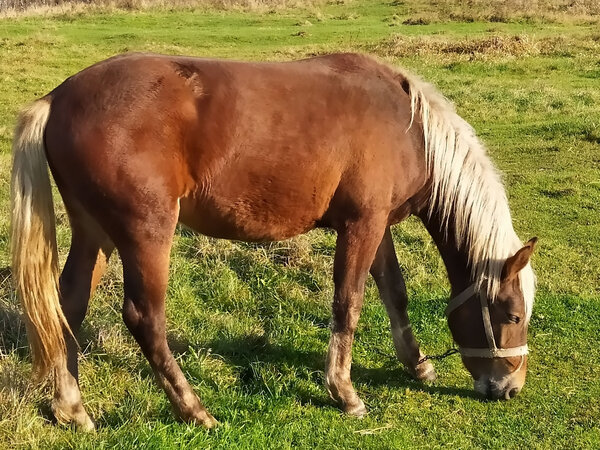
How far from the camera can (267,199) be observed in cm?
304

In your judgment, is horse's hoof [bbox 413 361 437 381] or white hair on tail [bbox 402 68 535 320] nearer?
white hair on tail [bbox 402 68 535 320]

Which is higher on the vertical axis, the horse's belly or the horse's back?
the horse's back

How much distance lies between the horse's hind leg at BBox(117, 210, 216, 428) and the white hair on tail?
1.41m

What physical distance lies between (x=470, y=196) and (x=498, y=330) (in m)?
0.73

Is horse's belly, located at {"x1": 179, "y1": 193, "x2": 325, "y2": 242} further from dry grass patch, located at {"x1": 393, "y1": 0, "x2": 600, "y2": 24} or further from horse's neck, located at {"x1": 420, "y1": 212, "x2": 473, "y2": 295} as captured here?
dry grass patch, located at {"x1": 393, "y1": 0, "x2": 600, "y2": 24}

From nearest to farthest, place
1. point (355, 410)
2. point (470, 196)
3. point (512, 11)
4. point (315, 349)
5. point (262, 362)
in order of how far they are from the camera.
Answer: point (470, 196) < point (355, 410) < point (262, 362) < point (315, 349) < point (512, 11)

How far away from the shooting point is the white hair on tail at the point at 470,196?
10.5 feet

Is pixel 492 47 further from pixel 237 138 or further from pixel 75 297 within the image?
pixel 75 297

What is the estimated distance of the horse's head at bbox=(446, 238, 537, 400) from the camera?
321 cm

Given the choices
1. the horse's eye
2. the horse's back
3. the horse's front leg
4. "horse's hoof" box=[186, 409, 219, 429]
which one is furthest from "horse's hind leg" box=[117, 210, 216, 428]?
the horse's eye

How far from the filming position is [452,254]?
Answer: 3.39 metres

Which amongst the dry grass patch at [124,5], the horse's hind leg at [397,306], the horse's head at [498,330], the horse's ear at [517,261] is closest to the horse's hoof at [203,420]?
the horse's hind leg at [397,306]

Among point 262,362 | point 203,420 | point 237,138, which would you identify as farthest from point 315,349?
point 237,138

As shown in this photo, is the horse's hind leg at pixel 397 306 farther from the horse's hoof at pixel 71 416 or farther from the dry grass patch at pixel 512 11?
the dry grass patch at pixel 512 11
